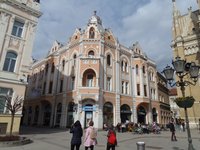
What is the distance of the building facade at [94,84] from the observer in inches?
1161

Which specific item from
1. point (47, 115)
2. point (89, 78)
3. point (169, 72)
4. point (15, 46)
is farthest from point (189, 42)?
point (47, 115)

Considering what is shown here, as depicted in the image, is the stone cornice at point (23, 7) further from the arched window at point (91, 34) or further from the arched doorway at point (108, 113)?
the arched doorway at point (108, 113)

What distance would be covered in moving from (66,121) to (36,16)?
1701 centimetres

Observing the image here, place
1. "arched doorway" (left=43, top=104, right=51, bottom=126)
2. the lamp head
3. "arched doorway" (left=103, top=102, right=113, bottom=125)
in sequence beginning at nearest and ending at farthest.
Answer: the lamp head < "arched doorway" (left=103, top=102, right=113, bottom=125) < "arched doorway" (left=43, top=104, right=51, bottom=126)

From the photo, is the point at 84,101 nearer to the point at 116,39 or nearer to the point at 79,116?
the point at 79,116

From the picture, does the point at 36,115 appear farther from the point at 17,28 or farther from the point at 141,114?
the point at 17,28

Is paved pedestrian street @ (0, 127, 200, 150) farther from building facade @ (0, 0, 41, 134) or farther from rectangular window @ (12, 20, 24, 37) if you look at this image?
rectangular window @ (12, 20, 24, 37)

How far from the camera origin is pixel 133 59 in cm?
3784

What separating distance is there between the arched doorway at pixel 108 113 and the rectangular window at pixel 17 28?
16.3 m

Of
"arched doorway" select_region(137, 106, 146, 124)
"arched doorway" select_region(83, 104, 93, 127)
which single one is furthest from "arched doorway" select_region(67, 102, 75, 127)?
"arched doorway" select_region(137, 106, 146, 124)

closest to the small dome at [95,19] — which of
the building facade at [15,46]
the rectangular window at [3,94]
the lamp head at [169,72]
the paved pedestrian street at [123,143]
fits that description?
the building facade at [15,46]

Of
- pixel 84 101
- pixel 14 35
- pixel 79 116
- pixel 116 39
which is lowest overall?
pixel 79 116

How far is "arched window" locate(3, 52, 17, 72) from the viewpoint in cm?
1994

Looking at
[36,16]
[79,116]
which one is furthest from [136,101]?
[36,16]
